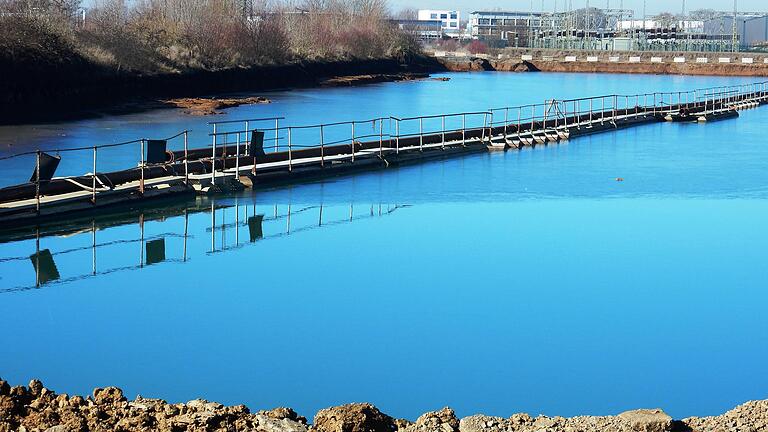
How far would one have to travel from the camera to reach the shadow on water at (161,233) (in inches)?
524

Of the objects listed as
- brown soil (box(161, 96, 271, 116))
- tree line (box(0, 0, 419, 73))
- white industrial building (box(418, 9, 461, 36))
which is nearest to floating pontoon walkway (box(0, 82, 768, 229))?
brown soil (box(161, 96, 271, 116))

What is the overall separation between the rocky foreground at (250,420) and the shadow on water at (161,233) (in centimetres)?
572

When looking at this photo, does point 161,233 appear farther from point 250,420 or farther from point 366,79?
point 366,79

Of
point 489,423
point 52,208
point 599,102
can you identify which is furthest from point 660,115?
point 489,423

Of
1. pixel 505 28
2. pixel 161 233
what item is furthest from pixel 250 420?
pixel 505 28

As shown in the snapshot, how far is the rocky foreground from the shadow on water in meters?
5.72

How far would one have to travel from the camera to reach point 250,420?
6.49 metres

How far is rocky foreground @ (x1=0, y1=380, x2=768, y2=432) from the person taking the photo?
635 cm

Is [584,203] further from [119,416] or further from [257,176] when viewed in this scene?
[119,416]

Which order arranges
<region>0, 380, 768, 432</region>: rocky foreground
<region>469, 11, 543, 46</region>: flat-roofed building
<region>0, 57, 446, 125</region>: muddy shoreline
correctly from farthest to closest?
<region>469, 11, 543, 46</region>: flat-roofed building → <region>0, 57, 446, 125</region>: muddy shoreline → <region>0, 380, 768, 432</region>: rocky foreground

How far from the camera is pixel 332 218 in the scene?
16594 millimetres

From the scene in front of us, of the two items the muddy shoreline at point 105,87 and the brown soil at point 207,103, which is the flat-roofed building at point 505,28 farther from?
the brown soil at point 207,103

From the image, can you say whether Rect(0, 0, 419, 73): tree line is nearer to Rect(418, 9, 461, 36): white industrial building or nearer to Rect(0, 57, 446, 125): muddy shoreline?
Rect(0, 57, 446, 125): muddy shoreline

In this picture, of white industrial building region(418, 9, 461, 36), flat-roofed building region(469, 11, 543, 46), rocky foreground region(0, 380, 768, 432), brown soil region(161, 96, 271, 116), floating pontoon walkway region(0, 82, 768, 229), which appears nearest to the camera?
rocky foreground region(0, 380, 768, 432)
